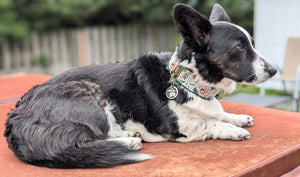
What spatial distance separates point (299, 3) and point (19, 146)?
627cm

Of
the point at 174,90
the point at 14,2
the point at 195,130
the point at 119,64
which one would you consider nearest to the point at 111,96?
the point at 119,64

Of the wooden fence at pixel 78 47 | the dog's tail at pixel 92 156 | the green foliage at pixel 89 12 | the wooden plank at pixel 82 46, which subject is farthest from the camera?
the wooden plank at pixel 82 46

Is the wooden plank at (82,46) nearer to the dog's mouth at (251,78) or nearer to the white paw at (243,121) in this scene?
the white paw at (243,121)

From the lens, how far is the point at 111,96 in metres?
2.00

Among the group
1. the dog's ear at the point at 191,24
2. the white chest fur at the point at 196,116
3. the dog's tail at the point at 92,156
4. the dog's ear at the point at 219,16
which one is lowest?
the dog's tail at the point at 92,156

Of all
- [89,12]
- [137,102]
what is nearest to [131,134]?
[137,102]

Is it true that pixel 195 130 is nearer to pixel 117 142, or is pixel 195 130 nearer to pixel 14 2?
pixel 117 142

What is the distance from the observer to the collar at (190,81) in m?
1.96

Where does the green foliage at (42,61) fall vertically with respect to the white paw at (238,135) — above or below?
above

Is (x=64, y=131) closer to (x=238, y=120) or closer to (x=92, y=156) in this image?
(x=92, y=156)

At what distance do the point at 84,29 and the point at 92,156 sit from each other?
27.3 ft

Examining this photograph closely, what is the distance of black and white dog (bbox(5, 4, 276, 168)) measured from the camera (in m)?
1.74

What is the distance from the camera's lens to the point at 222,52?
1885mm

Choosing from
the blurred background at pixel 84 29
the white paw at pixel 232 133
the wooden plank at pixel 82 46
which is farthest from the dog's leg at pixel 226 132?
the wooden plank at pixel 82 46
